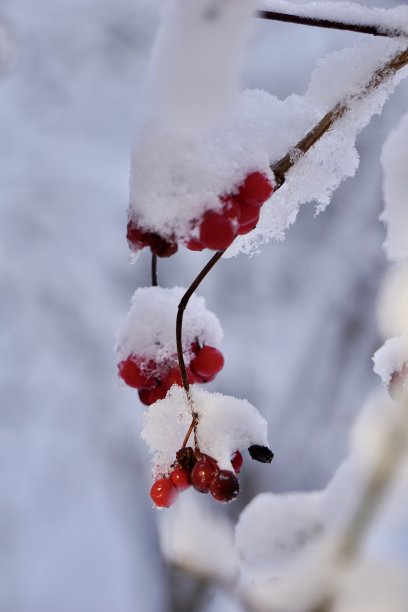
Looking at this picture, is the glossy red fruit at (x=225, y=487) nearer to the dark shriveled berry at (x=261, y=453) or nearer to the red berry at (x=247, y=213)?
the dark shriveled berry at (x=261, y=453)

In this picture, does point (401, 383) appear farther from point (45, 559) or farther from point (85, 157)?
point (45, 559)

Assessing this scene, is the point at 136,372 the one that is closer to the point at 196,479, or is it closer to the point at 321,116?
the point at 196,479

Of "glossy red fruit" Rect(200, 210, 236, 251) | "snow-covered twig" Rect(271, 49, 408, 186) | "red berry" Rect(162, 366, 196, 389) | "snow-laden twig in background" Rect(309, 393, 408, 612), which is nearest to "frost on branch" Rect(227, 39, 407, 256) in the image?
"snow-covered twig" Rect(271, 49, 408, 186)

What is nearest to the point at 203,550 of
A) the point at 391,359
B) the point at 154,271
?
the point at 391,359

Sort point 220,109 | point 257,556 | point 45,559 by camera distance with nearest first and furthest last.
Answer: point 220,109, point 257,556, point 45,559

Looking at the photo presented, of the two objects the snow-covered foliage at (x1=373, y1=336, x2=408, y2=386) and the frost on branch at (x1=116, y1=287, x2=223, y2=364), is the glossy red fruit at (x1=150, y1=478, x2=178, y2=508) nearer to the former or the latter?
the frost on branch at (x1=116, y1=287, x2=223, y2=364)

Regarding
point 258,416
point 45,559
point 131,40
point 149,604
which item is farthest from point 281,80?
point 45,559

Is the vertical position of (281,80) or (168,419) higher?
(281,80)
